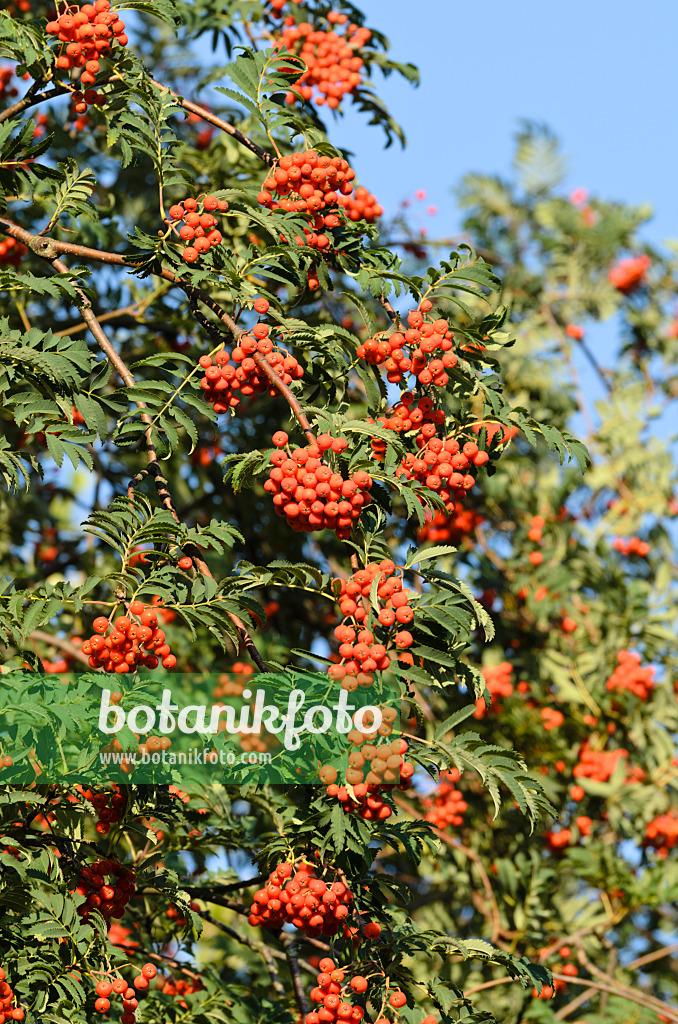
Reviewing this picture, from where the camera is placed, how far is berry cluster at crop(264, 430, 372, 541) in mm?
2725

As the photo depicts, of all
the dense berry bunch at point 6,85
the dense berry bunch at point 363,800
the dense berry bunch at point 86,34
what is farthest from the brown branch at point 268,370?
the dense berry bunch at point 6,85

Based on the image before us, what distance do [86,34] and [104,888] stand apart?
263cm

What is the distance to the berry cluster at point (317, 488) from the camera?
2.72 metres

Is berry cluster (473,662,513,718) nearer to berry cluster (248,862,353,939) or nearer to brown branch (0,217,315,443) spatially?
berry cluster (248,862,353,939)

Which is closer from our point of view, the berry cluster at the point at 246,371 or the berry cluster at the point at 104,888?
the berry cluster at the point at 104,888

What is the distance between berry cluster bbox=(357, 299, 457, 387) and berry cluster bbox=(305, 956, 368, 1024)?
5.62 feet

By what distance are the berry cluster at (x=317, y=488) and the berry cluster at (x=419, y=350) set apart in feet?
1.28

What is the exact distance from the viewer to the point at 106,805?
9.64ft

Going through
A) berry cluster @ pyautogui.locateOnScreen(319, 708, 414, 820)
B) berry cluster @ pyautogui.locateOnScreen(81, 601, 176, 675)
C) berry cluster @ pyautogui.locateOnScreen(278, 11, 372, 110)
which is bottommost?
berry cluster @ pyautogui.locateOnScreen(319, 708, 414, 820)

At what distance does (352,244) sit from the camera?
3.32m

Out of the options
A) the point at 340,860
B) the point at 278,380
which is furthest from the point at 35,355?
the point at 340,860

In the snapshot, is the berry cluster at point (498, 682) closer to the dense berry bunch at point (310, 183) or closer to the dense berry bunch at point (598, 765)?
the dense berry bunch at point (598, 765)

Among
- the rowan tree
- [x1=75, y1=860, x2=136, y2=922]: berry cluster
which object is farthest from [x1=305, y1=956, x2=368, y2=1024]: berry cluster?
[x1=75, y1=860, x2=136, y2=922]: berry cluster

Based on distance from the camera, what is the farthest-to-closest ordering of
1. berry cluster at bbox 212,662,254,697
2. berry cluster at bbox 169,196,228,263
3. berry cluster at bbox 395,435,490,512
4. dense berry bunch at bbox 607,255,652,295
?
dense berry bunch at bbox 607,255,652,295 < berry cluster at bbox 212,662,254,697 < berry cluster at bbox 169,196,228,263 < berry cluster at bbox 395,435,490,512
